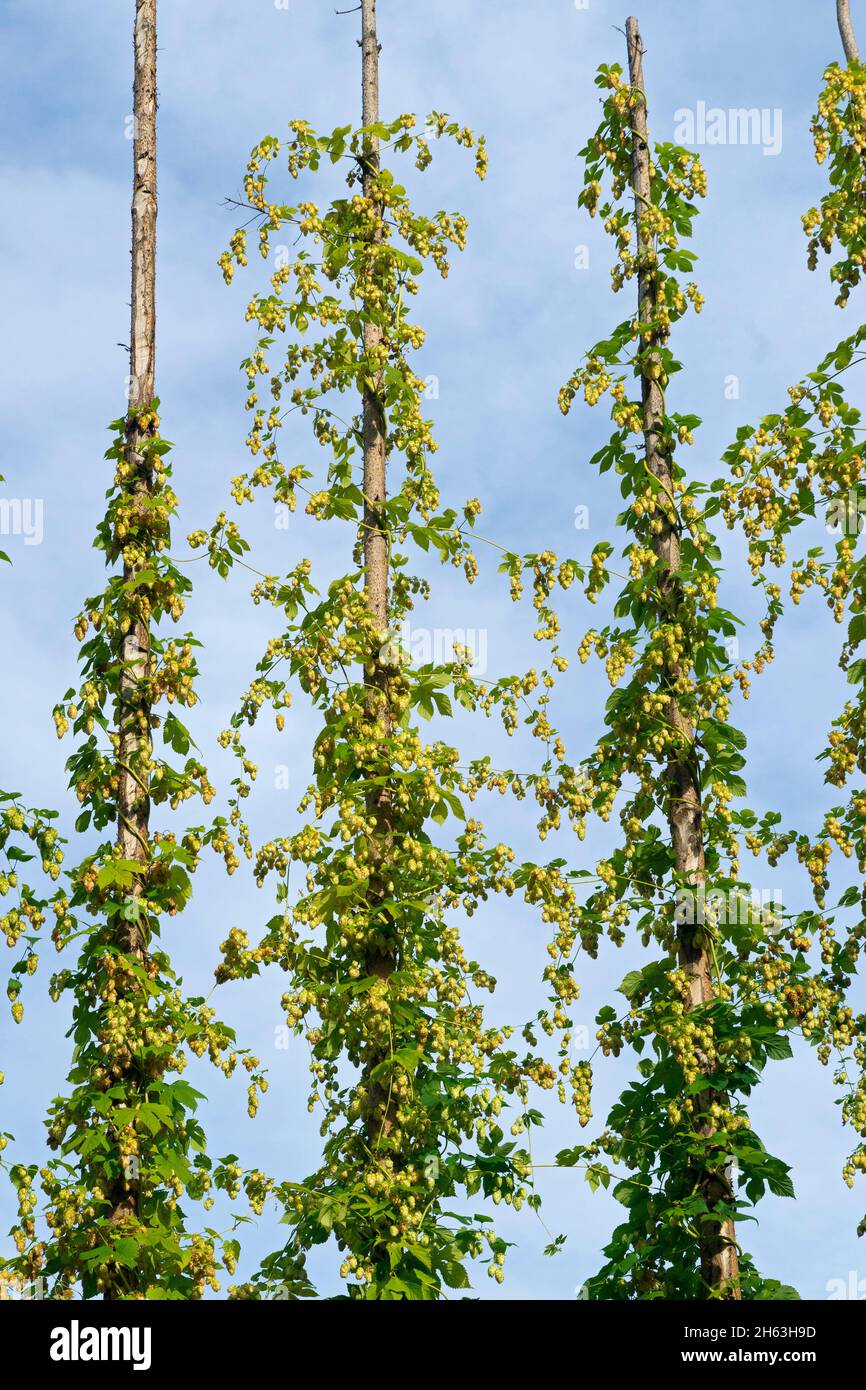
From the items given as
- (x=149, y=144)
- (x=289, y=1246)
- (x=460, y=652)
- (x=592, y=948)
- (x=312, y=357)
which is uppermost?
(x=149, y=144)

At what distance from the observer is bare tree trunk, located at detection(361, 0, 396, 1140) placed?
14602 mm

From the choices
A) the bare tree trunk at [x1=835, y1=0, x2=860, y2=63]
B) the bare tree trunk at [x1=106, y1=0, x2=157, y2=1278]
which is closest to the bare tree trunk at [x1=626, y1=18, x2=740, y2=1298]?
the bare tree trunk at [x1=835, y1=0, x2=860, y2=63]

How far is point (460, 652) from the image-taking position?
15.4 metres

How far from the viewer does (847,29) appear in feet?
57.1

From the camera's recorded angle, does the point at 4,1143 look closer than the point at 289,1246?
Yes

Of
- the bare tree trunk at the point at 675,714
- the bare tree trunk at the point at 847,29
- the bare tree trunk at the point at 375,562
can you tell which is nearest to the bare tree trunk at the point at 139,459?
the bare tree trunk at the point at 375,562

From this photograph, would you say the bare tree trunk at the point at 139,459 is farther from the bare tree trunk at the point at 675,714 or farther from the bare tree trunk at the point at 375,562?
the bare tree trunk at the point at 675,714

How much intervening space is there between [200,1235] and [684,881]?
17.7ft

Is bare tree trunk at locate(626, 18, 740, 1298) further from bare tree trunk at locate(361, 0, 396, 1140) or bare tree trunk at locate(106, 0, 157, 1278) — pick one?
bare tree trunk at locate(106, 0, 157, 1278)

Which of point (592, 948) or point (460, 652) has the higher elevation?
point (460, 652)

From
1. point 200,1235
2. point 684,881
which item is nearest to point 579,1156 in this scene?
point 684,881

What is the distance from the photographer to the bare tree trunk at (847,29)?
17250 mm
